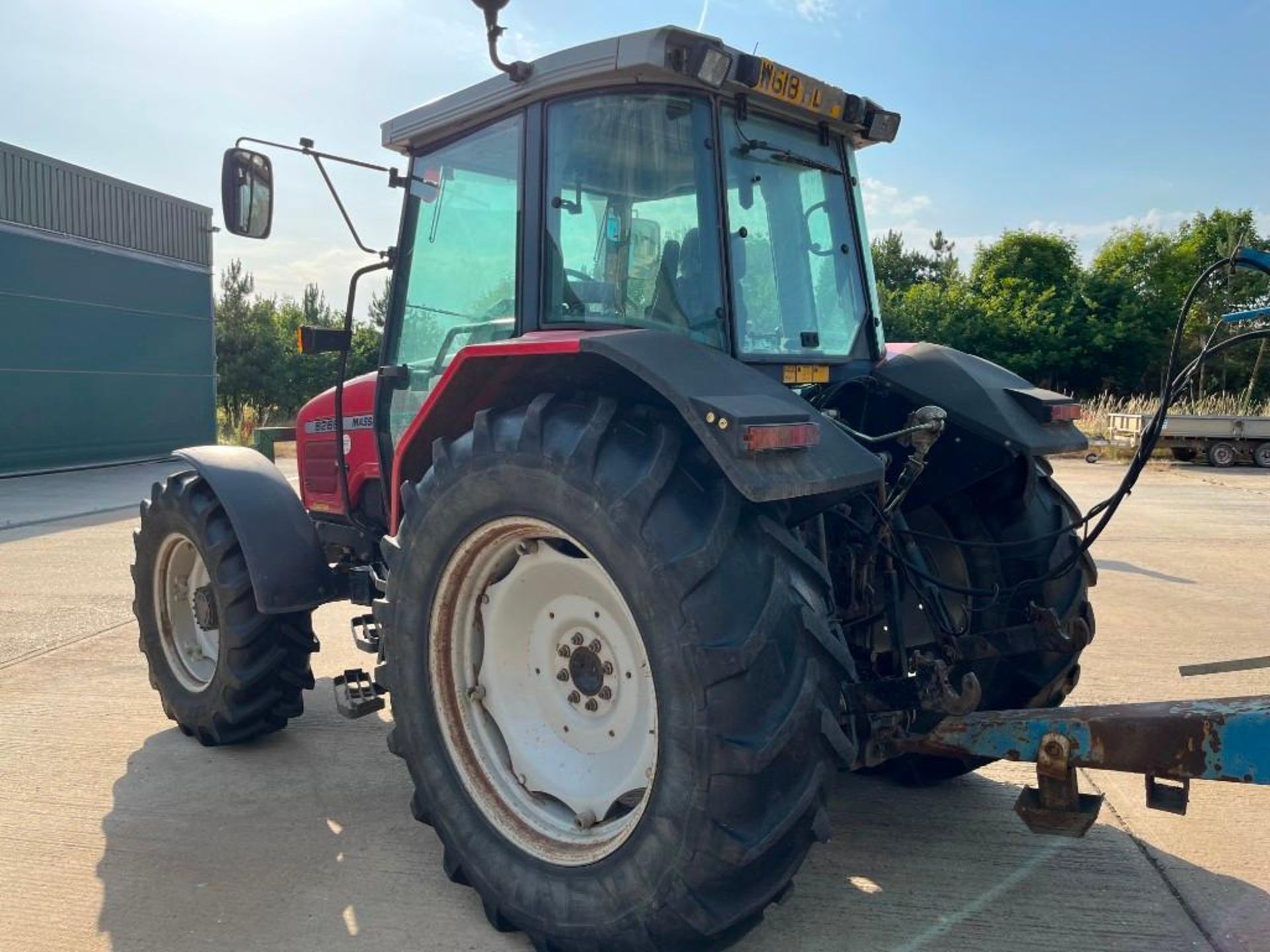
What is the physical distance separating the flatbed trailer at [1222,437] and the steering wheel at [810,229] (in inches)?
681

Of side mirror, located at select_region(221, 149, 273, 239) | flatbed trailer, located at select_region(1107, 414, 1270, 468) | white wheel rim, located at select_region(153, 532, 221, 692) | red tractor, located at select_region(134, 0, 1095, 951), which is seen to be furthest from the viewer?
flatbed trailer, located at select_region(1107, 414, 1270, 468)

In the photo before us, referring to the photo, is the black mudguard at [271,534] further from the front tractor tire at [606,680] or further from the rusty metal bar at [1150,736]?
the rusty metal bar at [1150,736]

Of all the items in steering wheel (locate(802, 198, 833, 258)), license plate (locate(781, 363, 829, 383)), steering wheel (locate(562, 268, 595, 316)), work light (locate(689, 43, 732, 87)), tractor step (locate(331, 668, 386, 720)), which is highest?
work light (locate(689, 43, 732, 87))

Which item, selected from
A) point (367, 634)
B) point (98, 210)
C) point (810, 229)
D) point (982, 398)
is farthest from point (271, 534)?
point (98, 210)

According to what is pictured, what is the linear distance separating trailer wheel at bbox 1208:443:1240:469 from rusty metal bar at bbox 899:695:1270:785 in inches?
751

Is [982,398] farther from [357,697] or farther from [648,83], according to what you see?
[357,697]

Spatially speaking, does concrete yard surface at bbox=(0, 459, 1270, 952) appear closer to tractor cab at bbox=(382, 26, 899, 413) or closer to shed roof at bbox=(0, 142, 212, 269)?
tractor cab at bbox=(382, 26, 899, 413)

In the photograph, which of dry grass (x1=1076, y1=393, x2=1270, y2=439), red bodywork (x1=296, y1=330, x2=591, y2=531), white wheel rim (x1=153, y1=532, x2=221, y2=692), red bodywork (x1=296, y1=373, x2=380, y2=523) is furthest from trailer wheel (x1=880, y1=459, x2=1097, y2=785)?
dry grass (x1=1076, y1=393, x2=1270, y2=439)

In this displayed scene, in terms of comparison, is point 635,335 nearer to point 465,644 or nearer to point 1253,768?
point 465,644

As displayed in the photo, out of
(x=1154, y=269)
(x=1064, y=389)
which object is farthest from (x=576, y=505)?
(x=1154, y=269)

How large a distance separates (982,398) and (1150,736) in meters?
1.22

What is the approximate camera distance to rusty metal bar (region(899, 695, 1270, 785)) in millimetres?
2055

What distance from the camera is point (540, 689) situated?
2.79 m

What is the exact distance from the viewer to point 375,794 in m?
3.52
